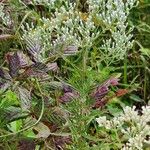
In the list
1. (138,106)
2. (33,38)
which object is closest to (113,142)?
(33,38)

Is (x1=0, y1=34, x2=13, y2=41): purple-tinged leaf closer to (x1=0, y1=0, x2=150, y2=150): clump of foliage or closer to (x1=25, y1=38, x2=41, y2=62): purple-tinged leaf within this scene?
(x1=0, y1=0, x2=150, y2=150): clump of foliage

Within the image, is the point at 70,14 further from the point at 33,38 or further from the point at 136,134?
the point at 136,134

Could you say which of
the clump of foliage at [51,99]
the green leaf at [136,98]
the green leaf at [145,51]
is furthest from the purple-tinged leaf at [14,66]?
the green leaf at [145,51]

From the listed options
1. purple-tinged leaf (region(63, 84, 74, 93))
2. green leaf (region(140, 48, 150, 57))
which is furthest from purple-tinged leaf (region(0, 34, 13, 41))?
green leaf (region(140, 48, 150, 57))

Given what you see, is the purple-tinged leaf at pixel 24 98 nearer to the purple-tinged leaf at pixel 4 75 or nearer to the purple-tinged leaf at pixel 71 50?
the purple-tinged leaf at pixel 4 75

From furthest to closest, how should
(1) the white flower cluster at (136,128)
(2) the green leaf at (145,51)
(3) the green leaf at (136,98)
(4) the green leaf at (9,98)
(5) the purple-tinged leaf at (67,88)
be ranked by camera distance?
(2) the green leaf at (145,51) < (3) the green leaf at (136,98) < (5) the purple-tinged leaf at (67,88) < (4) the green leaf at (9,98) < (1) the white flower cluster at (136,128)

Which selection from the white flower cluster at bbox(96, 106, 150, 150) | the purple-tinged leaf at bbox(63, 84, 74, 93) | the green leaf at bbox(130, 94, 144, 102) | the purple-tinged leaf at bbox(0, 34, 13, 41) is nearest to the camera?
the white flower cluster at bbox(96, 106, 150, 150)

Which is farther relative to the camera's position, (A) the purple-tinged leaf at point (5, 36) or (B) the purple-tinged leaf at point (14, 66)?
(A) the purple-tinged leaf at point (5, 36)

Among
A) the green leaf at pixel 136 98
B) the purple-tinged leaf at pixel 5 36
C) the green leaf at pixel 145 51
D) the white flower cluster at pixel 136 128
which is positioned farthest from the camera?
the green leaf at pixel 145 51
